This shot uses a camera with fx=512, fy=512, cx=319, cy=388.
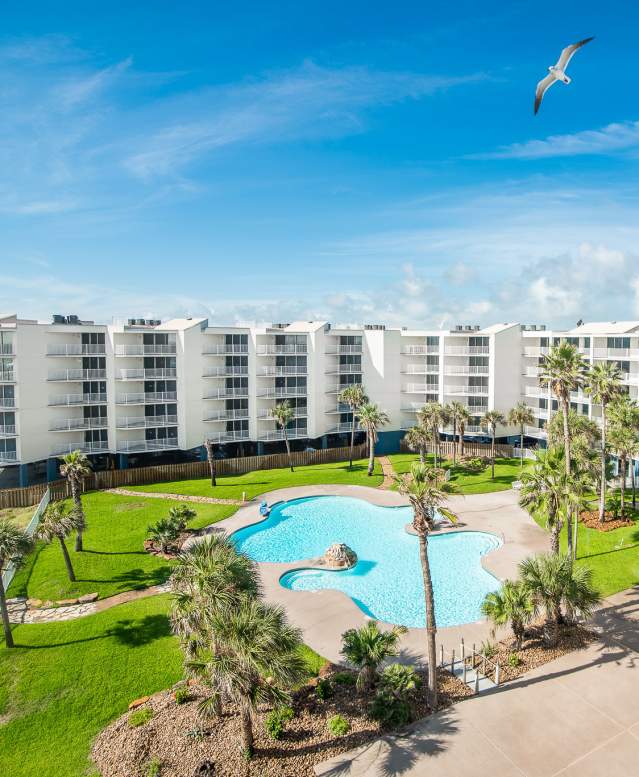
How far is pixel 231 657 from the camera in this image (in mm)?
13688

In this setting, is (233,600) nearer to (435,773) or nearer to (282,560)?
(435,773)

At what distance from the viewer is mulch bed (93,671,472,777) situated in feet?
46.5

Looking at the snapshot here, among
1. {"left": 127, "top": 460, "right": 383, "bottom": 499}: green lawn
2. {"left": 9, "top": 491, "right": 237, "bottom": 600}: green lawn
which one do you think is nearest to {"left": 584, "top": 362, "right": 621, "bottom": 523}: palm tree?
{"left": 127, "top": 460, "right": 383, "bottom": 499}: green lawn

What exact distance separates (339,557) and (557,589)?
1249cm

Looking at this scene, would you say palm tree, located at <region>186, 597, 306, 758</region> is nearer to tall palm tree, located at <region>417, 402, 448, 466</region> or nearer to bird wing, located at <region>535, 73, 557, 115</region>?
bird wing, located at <region>535, 73, 557, 115</region>

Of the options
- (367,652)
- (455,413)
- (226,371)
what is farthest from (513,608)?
(226,371)

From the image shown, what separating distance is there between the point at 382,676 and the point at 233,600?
5869 millimetres

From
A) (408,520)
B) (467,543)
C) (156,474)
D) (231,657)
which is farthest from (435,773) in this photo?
(156,474)

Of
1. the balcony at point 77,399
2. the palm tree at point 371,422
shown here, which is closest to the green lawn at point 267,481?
the palm tree at point 371,422

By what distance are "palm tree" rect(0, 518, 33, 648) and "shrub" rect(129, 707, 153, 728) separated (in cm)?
720

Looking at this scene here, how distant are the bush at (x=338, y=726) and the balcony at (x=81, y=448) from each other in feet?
118

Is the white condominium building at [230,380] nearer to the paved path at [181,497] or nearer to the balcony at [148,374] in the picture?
the balcony at [148,374]

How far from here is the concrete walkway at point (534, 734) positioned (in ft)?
45.5

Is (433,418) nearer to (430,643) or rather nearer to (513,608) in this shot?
(513,608)
